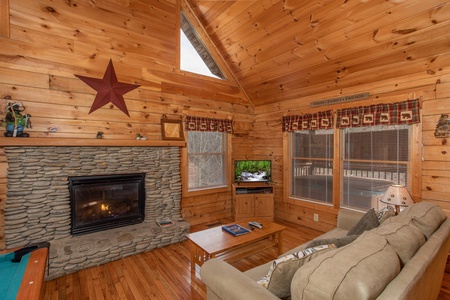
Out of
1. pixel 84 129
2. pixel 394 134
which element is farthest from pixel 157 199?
pixel 394 134

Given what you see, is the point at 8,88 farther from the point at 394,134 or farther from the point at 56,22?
the point at 394,134

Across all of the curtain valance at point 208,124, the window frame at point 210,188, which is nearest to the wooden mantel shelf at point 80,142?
the window frame at point 210,188

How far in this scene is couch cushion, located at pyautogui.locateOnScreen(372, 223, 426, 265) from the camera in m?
1.31

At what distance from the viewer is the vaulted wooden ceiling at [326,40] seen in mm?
2574

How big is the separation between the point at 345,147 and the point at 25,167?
4.67 meters

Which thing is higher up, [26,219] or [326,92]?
[326,92]

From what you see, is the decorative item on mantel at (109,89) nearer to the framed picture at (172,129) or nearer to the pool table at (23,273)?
the framed picture at (172,129)

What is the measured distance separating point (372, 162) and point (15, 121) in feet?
16.2

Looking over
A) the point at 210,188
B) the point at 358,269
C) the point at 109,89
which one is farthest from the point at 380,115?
the point at 109,89

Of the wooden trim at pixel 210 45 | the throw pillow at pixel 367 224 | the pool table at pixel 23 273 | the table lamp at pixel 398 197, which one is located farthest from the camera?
the wooden trim at pixel 210 45

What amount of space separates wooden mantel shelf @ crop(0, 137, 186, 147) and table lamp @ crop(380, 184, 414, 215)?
309cm

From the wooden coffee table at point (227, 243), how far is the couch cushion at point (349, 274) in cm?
135

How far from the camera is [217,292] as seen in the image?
4.73ft

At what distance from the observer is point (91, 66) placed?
3344mm
